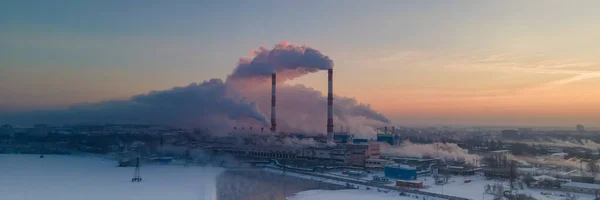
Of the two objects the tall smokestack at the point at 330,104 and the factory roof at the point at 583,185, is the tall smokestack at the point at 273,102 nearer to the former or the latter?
the tall smokestack at the point at 330,104

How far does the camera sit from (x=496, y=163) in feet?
58.3

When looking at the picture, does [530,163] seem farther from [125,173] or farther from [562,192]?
[125,173]

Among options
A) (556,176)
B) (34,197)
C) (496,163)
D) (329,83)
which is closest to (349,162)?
(329,83)

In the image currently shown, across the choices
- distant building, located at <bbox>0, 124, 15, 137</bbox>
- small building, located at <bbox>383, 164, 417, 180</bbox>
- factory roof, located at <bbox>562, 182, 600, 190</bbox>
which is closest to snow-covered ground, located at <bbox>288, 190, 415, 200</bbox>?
small building, located at <bbox>383, 164, 417, 180</bbox>

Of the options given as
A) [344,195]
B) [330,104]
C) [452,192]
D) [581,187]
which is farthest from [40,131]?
[581,187]

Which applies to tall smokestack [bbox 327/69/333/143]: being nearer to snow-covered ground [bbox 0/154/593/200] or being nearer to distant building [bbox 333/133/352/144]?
distant building [bbox 333/133/352/144]

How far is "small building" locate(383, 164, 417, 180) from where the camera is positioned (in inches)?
563

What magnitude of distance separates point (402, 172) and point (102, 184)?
907 centimetres

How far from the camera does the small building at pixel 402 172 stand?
1430cm

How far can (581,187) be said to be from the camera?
39.0 ft

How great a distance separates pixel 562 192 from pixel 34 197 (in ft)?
43.1

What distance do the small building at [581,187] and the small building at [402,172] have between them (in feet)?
13.5

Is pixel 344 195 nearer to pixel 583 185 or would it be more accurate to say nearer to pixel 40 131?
pixel 583 185

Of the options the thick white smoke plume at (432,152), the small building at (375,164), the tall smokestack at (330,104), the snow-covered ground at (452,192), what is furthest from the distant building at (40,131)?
the snow-covered ground at (452,192)
